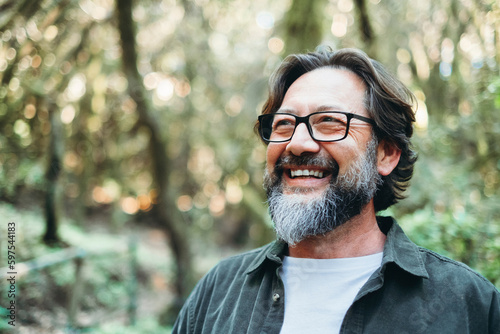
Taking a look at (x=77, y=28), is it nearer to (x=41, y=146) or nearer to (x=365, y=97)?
(x=41, y=146)

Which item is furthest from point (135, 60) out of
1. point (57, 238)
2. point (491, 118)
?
point (491, 118)

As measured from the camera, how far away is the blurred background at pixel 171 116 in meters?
3.64

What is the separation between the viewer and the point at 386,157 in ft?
6.70

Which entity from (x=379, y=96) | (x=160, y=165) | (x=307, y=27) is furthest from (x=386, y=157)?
(x=160, y=165)

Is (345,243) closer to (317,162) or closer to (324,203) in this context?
(324,203)

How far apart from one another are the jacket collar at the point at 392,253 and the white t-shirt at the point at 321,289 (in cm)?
8

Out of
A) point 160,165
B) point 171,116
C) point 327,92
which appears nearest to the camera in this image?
point 327,92

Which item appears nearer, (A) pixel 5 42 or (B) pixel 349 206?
(B) pixel 349 206

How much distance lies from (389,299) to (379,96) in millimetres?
983

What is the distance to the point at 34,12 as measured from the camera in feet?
11.9

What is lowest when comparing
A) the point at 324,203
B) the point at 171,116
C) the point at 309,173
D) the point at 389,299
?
the point at 389,299

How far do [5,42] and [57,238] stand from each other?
2710 millimetres

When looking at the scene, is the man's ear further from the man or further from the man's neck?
the man's neck

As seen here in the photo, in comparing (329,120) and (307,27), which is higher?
(307,27)
